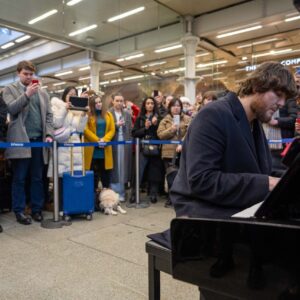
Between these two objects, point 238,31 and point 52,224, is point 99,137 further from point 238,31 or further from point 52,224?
point 238,31

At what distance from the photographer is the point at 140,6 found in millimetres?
9000

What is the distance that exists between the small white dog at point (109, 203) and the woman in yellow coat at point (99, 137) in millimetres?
370

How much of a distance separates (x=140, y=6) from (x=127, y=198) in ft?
19.3

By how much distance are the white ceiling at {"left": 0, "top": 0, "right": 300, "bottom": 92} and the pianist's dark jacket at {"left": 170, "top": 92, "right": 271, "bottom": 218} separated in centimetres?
691

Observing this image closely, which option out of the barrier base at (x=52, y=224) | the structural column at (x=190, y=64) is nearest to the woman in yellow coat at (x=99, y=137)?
the barrier base at (x=52, y=224)

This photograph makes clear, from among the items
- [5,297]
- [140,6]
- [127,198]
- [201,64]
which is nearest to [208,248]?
[5,297]

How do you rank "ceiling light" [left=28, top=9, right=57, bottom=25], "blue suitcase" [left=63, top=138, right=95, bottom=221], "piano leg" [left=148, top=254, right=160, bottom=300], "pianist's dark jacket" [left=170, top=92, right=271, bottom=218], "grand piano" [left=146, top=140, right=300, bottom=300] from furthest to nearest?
"ceiling light" [left=28, top=9, right=57, bottom=25]
"blue suitcase" [left=63, top=138, right=95, bottom=221]
"piano leg" [left=148, top=254, right=160, bottom=300]
"pianist's dark jacket" [left=170, top=92, right=271, bottom=218]
"grand piano" [left=146, top=140, right=300, bottom=300]

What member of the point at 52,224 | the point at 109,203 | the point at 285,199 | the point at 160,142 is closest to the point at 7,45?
the point at 160,142

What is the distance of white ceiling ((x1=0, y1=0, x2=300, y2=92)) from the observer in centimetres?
774

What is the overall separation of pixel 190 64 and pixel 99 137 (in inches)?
247

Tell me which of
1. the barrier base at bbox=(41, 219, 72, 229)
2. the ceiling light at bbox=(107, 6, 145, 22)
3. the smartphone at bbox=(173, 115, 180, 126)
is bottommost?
the barrier base at bbox=(41, 219, 72, 229)

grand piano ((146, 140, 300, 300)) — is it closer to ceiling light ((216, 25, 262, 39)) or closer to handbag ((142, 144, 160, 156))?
handbag ((142, 144, 160, 156))

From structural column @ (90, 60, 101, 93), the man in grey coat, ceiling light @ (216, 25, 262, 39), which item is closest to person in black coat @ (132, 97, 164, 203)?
the man in grey coat

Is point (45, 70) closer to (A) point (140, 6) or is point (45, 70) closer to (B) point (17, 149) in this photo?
(A) point (140, 6)
